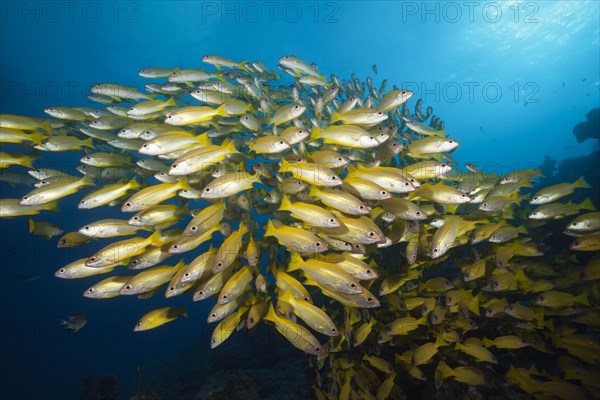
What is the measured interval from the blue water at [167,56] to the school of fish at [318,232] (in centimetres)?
1343

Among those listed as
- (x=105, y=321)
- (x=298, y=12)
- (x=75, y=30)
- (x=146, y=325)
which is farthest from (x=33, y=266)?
(x=146, y=325)

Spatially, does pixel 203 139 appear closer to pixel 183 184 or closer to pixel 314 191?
pixel 183 184

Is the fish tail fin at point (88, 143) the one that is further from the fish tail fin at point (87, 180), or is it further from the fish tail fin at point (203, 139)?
the fish tail fin at point (203, 139)

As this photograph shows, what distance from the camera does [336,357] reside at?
20.3 feet

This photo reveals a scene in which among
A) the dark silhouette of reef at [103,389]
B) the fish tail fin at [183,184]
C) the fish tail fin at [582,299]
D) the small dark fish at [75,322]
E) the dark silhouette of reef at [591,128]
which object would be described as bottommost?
the dark silhouette of reef at [103,389]

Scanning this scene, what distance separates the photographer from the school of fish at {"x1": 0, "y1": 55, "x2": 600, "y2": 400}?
12.7ft

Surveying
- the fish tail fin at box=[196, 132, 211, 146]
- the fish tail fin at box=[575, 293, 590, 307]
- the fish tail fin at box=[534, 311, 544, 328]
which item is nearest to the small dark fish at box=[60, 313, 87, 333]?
the fish tail fin at box=[196, 132, 211, 146]

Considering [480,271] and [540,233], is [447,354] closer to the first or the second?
[480,271]

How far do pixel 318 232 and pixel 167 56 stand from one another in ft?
90.4

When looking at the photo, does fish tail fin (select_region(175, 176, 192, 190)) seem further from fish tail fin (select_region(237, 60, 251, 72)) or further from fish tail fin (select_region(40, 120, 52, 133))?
fish tail fin (select_region(237, 60, 251, 72))

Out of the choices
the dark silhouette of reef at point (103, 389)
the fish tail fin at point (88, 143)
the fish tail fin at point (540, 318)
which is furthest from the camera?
the dark silhouette of reef at point (103, 389)

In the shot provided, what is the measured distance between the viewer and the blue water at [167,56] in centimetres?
2294

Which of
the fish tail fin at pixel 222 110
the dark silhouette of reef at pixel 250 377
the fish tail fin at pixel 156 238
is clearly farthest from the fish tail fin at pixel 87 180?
the dark silhouette of reef at pixel 250 377

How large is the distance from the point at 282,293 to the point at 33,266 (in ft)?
155
